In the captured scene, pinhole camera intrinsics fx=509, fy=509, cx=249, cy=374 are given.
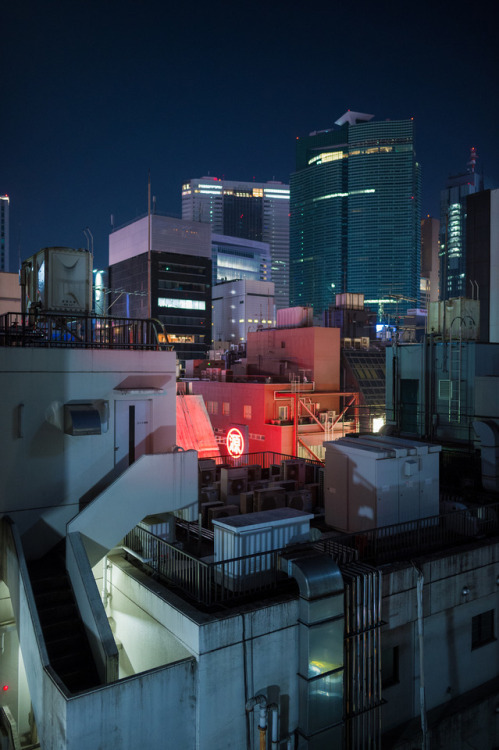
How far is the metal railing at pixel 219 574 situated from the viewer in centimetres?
1059

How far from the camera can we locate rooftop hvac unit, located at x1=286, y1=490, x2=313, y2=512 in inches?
702

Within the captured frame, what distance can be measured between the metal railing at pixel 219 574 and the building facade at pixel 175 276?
336 feet

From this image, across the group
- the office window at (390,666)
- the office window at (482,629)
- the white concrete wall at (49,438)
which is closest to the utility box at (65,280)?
the white concrete wall at (49,438)

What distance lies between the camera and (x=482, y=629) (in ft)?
46.5

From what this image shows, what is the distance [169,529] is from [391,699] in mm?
6839

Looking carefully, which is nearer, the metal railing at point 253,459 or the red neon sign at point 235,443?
the metal railing at point 253,459

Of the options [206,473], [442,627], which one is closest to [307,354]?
[206,473]

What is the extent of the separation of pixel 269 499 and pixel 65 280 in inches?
377

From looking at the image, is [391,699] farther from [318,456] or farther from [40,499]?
[318,456]

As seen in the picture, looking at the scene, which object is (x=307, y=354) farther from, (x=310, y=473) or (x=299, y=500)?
(x=299, y=500)

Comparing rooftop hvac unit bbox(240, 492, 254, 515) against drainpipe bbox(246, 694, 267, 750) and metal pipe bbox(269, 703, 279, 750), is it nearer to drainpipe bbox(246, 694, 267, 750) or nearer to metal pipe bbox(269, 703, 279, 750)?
drainpipe bbox(246, 694, 267, 750)

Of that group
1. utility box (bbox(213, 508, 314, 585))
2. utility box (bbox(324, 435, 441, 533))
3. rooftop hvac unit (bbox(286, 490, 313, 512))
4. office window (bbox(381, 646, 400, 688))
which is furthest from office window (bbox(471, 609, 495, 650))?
rooftop hvac unit (bbox(286, 490, 313, 512))

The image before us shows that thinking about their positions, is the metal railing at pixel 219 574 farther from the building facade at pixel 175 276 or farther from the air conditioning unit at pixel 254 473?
the building facade at pixel 175 276

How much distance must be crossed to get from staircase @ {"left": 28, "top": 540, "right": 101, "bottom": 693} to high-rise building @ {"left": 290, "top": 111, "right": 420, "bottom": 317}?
165 m
